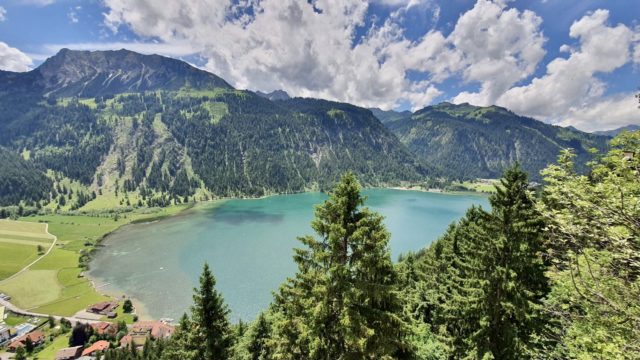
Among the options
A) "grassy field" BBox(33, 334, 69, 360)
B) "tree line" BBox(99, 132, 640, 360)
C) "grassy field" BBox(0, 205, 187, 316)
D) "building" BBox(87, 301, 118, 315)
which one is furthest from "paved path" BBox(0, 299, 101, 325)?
"tree line" BBox(99, 132, 640, 360)

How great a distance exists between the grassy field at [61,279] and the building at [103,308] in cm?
447

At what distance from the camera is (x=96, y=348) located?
56.3 meters

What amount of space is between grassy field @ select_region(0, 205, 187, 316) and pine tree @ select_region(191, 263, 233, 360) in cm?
6861

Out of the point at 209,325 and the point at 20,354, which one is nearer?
the point at 209,325

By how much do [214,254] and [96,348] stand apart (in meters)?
46.7

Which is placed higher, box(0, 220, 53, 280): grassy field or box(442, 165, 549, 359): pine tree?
box(442, 165, 549, 359): pine tree

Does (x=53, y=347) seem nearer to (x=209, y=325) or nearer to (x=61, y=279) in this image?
(x=61, y=279)

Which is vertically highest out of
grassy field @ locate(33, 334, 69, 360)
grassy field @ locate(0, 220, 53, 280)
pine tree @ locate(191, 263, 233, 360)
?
pine tree @ locate(191, 263, 233, 360)

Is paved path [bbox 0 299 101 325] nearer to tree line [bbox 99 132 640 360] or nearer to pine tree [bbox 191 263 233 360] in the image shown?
tree line [bbox 99 132 640 360]

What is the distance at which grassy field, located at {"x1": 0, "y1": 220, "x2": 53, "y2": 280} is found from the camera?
98.4 meters

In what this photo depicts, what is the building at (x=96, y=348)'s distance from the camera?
55.4 m

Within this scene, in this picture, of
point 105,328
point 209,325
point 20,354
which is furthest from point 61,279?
point 209,325

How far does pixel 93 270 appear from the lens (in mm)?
92188

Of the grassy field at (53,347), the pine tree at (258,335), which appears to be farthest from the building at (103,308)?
the pine tree at (258,335)
